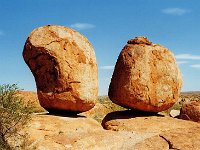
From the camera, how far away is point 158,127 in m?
15.4

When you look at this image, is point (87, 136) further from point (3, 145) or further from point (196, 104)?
point (196, 104)

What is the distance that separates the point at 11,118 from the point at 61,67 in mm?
2724

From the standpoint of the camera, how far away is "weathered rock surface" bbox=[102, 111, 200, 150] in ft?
43.9

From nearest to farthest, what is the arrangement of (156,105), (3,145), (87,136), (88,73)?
(3,145)
(87,136)
(88,73)
(156,105)

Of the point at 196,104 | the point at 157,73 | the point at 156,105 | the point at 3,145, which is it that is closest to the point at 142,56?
the point at 157,73

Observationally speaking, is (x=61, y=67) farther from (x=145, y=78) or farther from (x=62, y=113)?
(x=145, y=78)

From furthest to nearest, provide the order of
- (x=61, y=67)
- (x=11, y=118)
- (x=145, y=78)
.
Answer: (x=145, y=78) → (x=61, y=67) → (x=11, y=118)

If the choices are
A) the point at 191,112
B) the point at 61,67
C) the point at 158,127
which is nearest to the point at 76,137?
the point at 61,67

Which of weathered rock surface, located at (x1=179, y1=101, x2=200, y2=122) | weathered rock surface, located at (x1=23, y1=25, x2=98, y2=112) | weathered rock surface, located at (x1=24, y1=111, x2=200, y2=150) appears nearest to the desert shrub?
weathered rock surface, located at (x1=24, y1=111, x2=200, y2=150)

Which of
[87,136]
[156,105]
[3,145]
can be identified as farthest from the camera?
[156,105]

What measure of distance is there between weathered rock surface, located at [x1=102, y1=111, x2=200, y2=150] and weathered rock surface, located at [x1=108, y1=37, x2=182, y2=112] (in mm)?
527

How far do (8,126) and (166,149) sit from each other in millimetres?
5148

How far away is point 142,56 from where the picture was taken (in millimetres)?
16406

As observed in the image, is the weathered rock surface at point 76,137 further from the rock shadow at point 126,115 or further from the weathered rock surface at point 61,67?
the rock shadow at point 126,115
